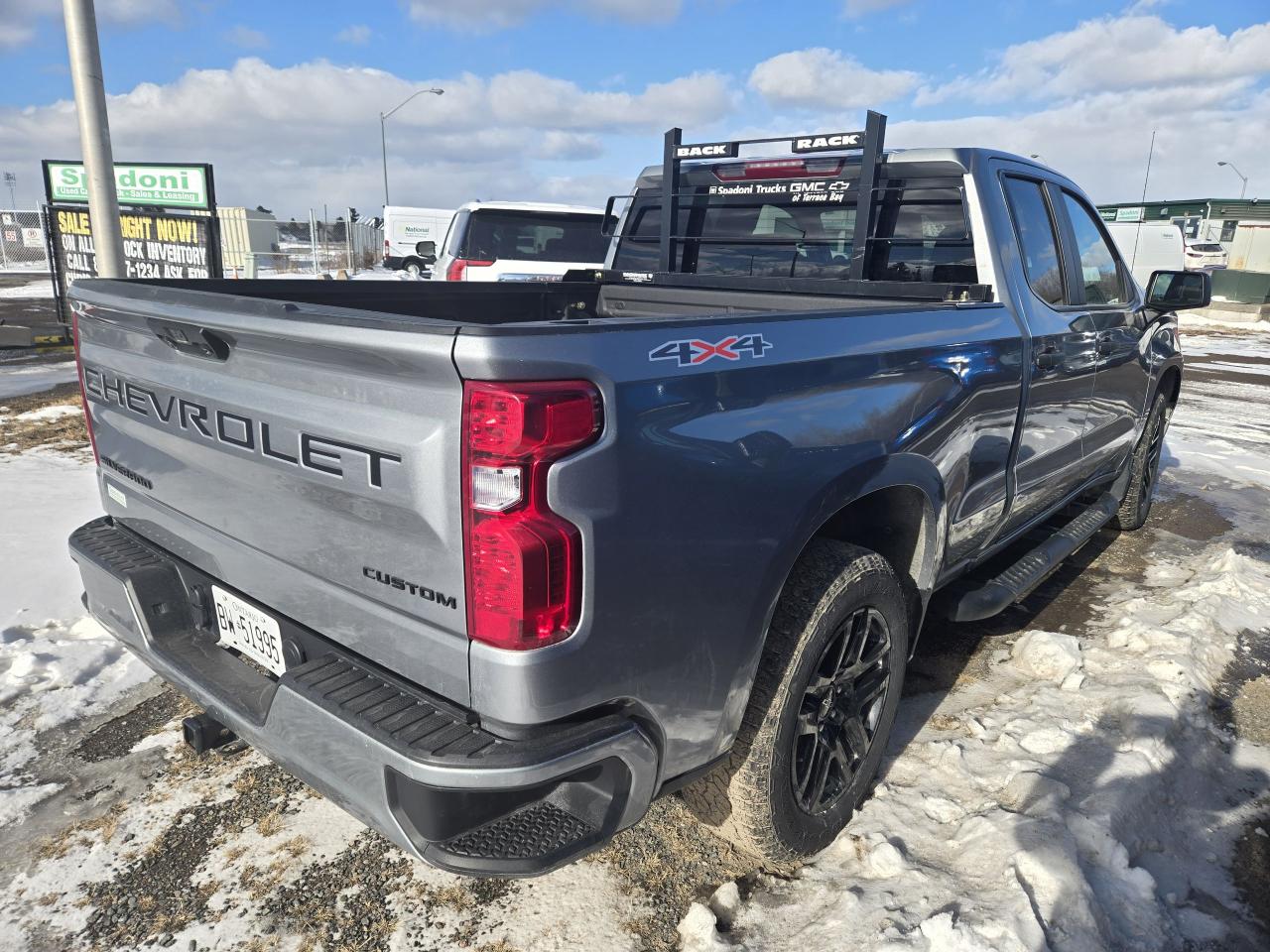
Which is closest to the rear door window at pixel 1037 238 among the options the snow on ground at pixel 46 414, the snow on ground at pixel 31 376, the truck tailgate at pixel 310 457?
the truck tailgate at pixel 310 457

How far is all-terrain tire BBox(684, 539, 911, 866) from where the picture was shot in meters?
2.24

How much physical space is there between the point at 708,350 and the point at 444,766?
3.29 feet

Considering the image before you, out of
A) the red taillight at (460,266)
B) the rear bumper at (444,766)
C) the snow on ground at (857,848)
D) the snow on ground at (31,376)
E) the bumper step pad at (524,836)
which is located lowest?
the snow on ground at (857,848)

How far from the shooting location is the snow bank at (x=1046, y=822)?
2230mm

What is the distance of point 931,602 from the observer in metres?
3.58

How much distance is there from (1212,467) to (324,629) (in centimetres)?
795

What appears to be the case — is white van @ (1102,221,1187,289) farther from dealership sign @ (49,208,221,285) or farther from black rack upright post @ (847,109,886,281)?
black rack upright post @ (847,109,886,281)

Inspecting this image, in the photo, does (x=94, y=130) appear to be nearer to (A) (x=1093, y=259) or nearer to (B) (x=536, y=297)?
(B) (x=536, y=297)

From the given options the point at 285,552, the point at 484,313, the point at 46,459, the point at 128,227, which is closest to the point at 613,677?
the point at 285,552

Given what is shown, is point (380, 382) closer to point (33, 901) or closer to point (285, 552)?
point (285, 552)

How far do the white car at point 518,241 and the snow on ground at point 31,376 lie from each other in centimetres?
437

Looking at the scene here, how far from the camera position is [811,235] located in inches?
158

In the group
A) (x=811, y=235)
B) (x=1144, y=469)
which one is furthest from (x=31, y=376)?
(x=1144, y=469)

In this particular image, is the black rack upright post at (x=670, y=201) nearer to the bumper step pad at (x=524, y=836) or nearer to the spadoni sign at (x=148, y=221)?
the bumper step pad at (x=524, y=836)
